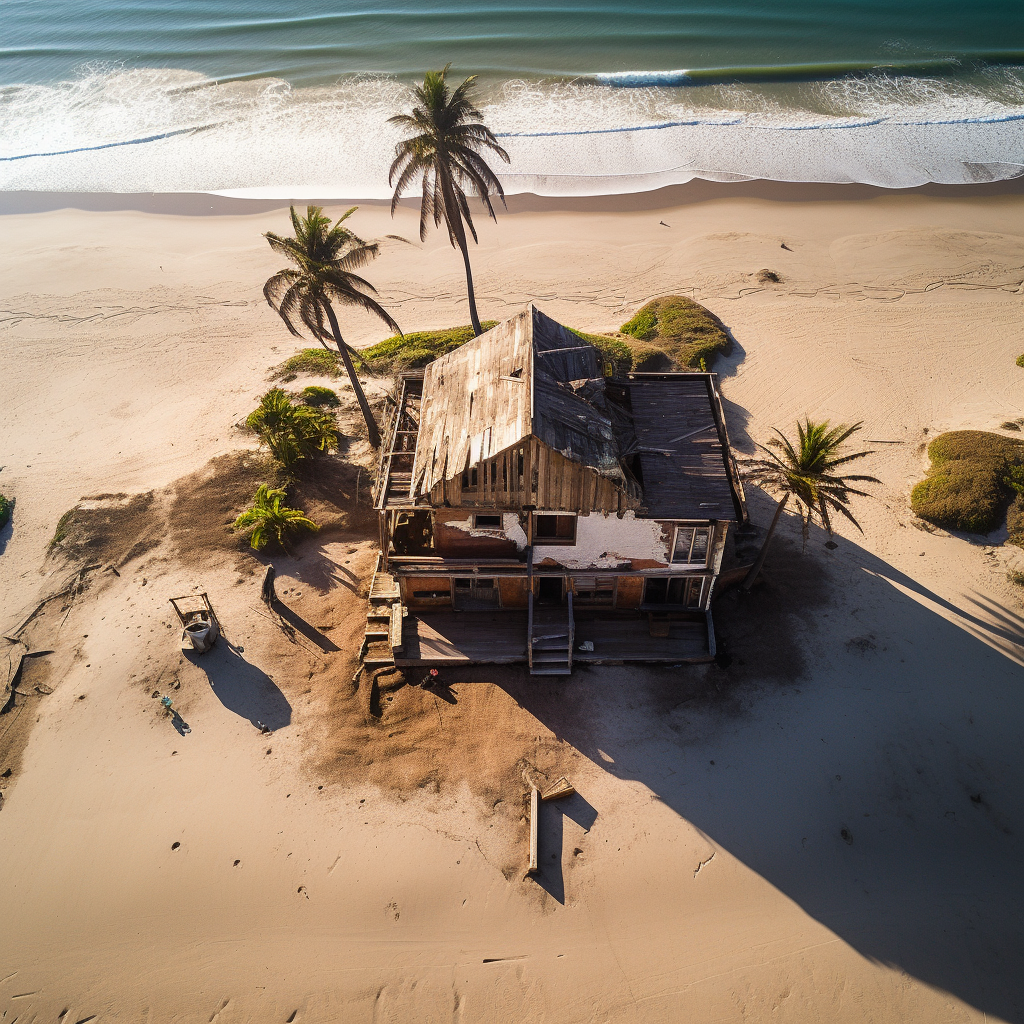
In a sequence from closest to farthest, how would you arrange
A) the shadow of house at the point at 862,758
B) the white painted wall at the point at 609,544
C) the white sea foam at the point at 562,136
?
the shadow of house at the point at 862,758
the white painted wall at the point at 609,544
the white sea foam at the point at 562,136

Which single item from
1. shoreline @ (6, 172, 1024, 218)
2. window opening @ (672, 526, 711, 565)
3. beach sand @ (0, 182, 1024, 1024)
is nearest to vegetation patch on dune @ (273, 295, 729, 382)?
beach sand @ (0, 182, 1024, 1024)

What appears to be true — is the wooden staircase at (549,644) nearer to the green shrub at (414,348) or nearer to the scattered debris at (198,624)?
the scattered debris at (198,624)

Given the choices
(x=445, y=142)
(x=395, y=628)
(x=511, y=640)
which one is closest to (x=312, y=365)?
(x=445, y=142)

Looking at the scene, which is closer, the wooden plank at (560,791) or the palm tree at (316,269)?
the wooden plank at (560,791)

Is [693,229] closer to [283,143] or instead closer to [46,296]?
[283,143]

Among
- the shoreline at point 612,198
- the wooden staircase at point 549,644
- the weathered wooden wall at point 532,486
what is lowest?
the wooden staircase at point 549,644

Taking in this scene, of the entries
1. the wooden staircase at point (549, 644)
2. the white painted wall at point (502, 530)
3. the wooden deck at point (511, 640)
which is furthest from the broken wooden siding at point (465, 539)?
the wooden deck at point (511, 640)
